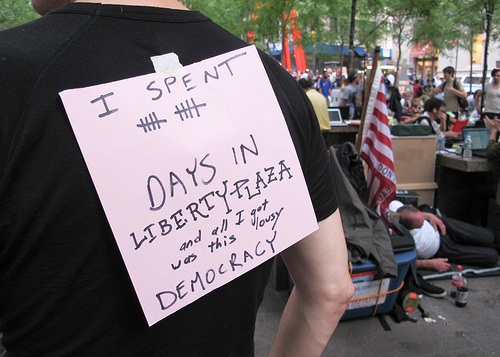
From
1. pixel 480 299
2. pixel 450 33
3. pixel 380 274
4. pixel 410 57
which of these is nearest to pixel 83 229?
pixel 380 274

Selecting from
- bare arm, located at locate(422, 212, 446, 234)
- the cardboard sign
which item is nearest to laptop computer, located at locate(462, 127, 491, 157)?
bare arm, located at locate(422, 212, 446, 234)

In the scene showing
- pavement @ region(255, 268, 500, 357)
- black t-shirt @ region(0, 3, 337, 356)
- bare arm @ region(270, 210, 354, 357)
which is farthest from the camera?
pavement @ region(255, 268, 500, 357)

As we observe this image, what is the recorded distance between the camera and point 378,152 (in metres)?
4.08

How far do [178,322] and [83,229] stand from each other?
0.25m

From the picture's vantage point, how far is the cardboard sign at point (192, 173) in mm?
686


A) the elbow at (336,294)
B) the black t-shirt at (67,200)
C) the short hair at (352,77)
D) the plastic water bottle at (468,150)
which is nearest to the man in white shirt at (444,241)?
the plastic water bottle at (468,150)

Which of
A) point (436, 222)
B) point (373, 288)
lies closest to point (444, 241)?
point (436, 222)

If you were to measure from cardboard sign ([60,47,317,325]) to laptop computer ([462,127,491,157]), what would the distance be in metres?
5.29

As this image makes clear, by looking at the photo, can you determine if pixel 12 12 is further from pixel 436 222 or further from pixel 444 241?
pixel 444 241

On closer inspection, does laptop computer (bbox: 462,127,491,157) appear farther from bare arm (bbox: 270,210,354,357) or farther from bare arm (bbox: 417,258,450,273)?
bare arm (bbox: 270,210,354,357)

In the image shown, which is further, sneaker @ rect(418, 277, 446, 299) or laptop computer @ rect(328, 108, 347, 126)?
laptop computer @ rect(328, 108, 347, 126)

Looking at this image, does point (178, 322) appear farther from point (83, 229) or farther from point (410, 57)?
point (410, 57)

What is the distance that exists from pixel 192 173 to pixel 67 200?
0.20m

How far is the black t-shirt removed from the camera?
636mm
